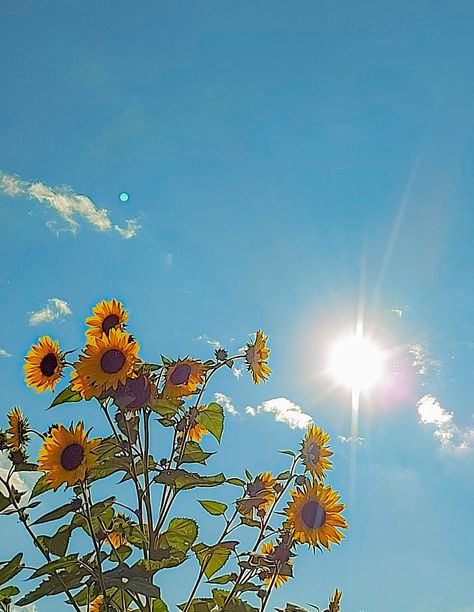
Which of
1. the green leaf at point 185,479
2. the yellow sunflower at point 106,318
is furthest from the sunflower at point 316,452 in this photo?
the yellow sunflower at point 106,318

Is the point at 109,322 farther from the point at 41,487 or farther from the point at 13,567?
the point at 13,567

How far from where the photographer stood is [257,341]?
3264mm

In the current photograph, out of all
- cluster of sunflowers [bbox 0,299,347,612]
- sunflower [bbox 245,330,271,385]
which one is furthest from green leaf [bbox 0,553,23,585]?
sunflower [bbox 245,330,271,385]

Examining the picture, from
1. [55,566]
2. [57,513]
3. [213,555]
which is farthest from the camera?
[213,555]

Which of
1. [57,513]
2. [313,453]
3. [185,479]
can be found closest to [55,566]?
[57,513]

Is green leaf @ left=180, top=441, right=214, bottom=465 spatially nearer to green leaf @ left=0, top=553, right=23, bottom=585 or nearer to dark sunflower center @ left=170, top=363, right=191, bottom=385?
dark sunflower center @ left=170, top=363, right=191, bottom=385

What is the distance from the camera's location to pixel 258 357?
10.7 ft

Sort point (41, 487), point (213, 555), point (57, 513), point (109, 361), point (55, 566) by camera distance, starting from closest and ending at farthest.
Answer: point (55, 566)
point (57, 513)
point (109, 361)
point (41, 487)
point (213, 555)

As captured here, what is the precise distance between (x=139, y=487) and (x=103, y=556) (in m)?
0.26

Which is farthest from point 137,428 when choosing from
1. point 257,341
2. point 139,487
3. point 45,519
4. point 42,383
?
point 257,341

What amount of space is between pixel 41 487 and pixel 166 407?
52 centimetres

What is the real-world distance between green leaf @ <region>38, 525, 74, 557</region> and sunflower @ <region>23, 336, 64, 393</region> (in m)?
0.60

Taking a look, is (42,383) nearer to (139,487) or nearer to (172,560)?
(139,487)

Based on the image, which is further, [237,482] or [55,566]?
[237,482]
